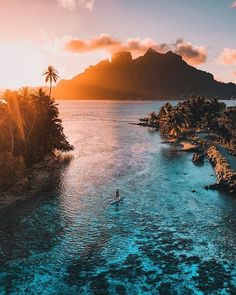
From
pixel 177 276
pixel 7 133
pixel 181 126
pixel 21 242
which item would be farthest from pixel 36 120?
pixel 181 126

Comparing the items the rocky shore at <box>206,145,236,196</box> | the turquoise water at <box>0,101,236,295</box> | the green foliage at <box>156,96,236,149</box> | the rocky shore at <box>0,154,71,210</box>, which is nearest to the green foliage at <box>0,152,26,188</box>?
the rocky shore at <box>0,154,71,210</box>

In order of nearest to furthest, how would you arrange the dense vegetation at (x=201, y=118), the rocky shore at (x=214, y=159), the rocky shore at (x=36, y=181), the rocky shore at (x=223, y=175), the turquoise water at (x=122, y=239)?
the turquoise water at (x=122, y=239)
the rocky shore at (x=36, y=181)
the rocky shore at (x=223, y=175)
the rocky shore at (x=214, y=159)
the dense vegetation at (x=201, y=118)

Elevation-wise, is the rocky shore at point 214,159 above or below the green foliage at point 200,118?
below

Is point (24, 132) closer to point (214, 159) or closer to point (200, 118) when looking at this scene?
point (214, 159)

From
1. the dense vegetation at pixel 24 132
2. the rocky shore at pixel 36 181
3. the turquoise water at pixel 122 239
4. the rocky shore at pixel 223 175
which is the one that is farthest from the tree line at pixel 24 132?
the rocky shore at pixel 223 175

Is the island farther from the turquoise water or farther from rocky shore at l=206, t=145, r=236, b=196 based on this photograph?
the turquoise water

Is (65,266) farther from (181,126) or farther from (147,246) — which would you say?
(181,126)

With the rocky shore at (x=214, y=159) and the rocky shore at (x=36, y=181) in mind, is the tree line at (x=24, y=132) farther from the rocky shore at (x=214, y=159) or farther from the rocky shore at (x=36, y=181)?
the rocky shore at (x=214, y=159)
